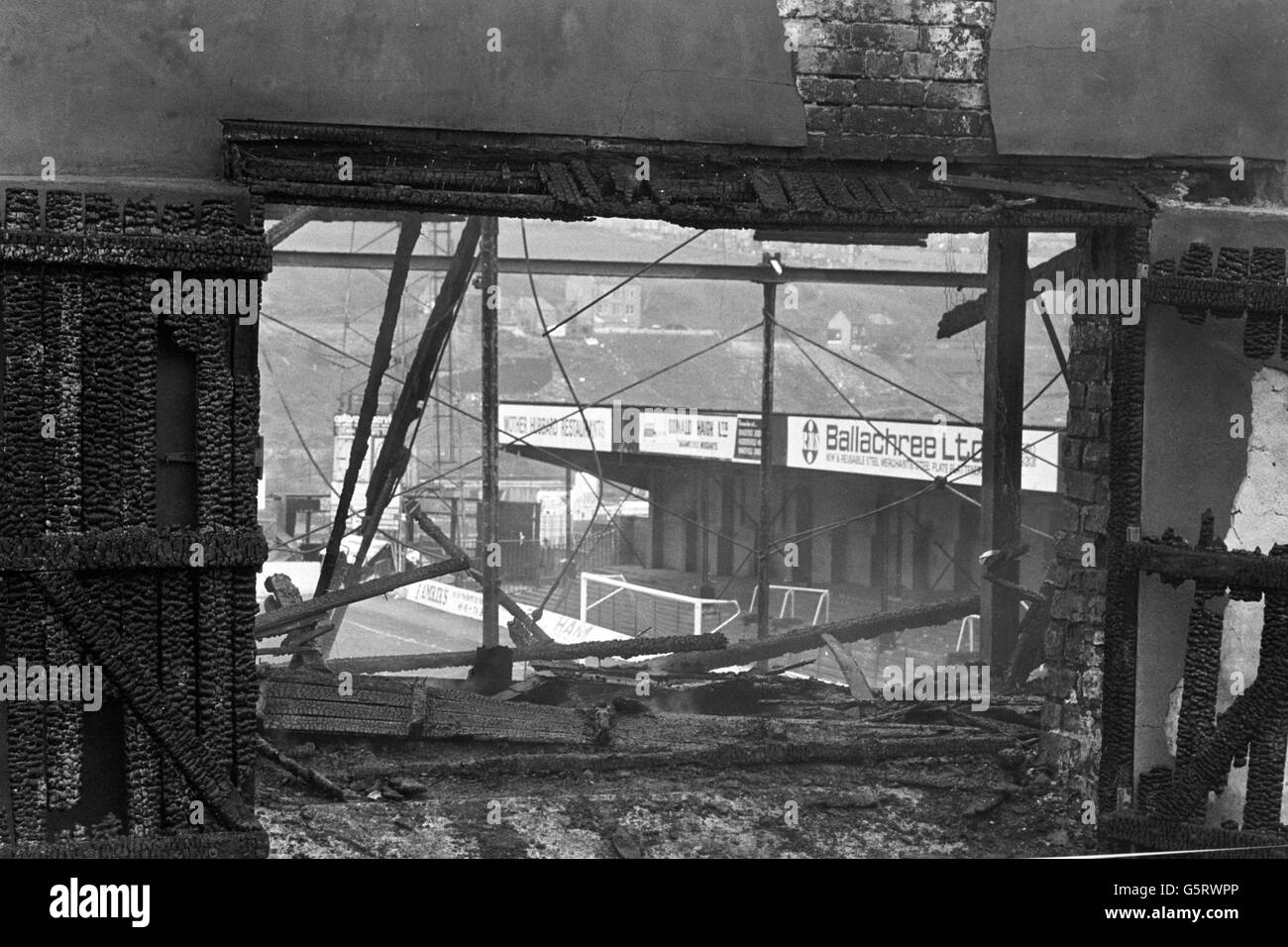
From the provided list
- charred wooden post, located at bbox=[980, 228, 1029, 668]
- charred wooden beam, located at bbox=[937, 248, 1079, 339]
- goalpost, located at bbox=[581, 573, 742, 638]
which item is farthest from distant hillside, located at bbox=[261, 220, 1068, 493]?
charred wooden post, located at bbox=[980, 228, 1029, 668]

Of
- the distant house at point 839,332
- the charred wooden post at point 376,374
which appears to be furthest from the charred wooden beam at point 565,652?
the distant house at point 839,332

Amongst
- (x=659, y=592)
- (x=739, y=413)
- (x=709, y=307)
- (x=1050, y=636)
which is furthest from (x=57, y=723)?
(x=709, y=307)

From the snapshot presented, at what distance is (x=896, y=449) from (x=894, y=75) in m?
15.7

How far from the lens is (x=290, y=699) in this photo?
7.61 meters

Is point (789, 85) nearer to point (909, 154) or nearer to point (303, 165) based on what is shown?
point (909, 154)

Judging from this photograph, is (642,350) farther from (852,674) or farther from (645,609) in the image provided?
(852,674)

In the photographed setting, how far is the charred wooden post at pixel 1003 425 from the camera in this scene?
9.36 metres

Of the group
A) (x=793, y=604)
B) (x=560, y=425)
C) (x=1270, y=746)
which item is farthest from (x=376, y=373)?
(x=560, y=425)

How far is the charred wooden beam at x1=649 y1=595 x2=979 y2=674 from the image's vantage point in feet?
37.2

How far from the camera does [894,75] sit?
5934 mm

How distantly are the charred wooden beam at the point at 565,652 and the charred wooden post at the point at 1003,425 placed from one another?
186 centimetres

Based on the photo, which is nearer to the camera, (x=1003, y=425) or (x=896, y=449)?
(x=1003, y=425)

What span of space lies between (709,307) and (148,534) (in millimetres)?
33572

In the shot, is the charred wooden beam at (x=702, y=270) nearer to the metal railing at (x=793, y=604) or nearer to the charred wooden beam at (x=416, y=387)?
the charred wooden beam at (x=416, y=387)
